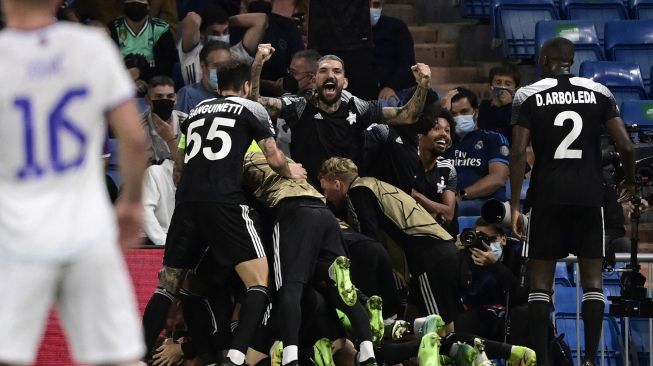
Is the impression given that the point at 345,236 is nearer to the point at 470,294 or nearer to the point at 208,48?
the point at 470,294

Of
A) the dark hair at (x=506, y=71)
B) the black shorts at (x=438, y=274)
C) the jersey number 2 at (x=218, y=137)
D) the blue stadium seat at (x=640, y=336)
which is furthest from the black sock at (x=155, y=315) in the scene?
the dark hair at (x=506, y=71)

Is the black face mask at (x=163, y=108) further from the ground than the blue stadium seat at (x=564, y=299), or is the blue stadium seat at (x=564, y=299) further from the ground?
the black face mask at (x=163, y=108)

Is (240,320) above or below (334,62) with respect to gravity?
below

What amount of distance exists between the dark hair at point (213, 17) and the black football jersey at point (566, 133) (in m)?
3.63

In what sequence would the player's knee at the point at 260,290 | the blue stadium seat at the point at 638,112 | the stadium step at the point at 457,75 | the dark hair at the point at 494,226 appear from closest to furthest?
the player's knee at the point at 260,290, the dark hair at the point at 494,226, the blue stadium seat at the point at 638,112, the stadium step at the point at 457,75

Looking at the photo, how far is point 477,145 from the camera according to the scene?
35.1 feet

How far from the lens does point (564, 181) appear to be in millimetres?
8406

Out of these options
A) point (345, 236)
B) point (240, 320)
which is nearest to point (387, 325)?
point (345, 236)

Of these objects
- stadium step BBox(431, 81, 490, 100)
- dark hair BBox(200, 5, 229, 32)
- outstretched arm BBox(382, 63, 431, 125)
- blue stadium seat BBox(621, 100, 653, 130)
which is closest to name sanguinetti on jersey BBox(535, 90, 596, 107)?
outstretched arm BBox(382, 63, 431, 125)

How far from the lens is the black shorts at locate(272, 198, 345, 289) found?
322 inches

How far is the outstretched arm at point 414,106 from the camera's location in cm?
903

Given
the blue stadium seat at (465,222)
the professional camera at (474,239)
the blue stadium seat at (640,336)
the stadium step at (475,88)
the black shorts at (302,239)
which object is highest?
the stadium step at (475,88)

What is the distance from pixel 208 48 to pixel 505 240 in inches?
105

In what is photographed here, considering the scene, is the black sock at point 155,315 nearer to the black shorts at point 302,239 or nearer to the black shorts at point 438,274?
the black shorts at point 302,239
